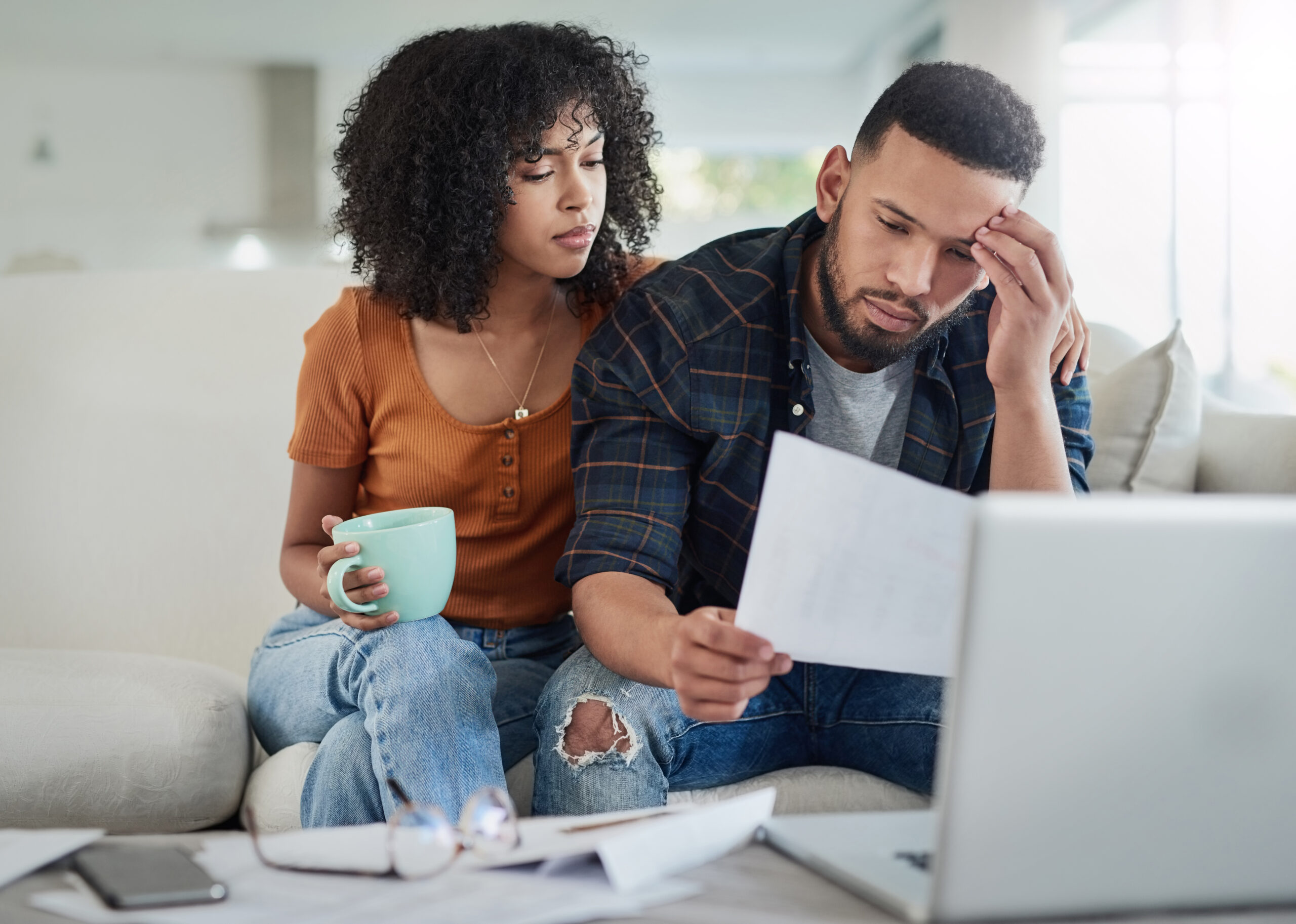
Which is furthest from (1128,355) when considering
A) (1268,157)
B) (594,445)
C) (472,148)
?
(1268,157)

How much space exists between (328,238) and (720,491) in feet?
2.62

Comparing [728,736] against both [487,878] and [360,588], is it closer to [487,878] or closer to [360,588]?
[360,588]

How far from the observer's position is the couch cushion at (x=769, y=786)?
110 cm

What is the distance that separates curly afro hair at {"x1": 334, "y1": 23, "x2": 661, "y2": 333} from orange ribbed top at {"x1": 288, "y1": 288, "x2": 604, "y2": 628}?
0.33 feet

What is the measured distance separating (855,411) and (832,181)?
256 millimetres

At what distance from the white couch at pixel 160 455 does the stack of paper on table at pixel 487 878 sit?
681mm

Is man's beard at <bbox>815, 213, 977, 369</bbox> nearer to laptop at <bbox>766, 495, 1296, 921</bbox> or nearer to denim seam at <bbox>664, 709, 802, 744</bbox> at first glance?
denim seam at <bbox>664, 709, 802, 744</bbox>

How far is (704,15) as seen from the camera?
603cm

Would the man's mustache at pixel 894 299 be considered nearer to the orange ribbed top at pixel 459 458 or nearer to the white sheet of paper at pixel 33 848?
the orange ribbed top at pixel 459 458

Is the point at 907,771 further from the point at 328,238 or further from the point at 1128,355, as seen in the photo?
the point at 328,238

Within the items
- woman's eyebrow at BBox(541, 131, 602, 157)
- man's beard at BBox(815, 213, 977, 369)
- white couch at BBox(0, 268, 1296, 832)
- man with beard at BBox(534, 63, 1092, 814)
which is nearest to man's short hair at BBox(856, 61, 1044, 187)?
man with beard at BBox(534, 63, 1092, 814)

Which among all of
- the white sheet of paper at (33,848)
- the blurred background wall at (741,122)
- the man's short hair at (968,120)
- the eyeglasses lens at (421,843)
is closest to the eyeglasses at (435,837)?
the eyeglasses lens at (421,843)

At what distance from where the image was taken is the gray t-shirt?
122 centimetres

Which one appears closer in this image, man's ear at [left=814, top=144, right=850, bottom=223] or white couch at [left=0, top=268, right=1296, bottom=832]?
man's ear at [left=814, top=144, right=850, bottom=223]
